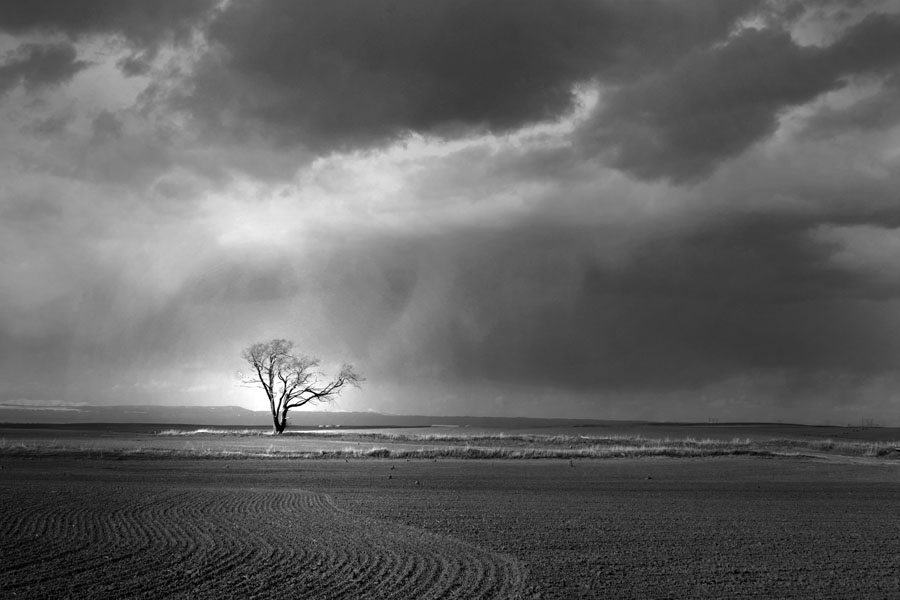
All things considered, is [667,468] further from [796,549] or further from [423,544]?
[423,544]

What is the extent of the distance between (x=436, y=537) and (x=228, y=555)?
4.79 metres

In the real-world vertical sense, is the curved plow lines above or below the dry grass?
above

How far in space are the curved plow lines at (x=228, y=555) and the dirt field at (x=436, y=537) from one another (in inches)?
1.9

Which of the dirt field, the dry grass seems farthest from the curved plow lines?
the dry grass

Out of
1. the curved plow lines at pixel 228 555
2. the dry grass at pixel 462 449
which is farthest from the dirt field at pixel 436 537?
the dry grass at pixel 462 449

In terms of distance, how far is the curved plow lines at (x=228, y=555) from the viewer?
11.8 meters

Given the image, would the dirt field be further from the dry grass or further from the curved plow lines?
the dry grass

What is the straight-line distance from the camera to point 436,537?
16.8 metres

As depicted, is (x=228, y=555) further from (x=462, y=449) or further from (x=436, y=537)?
(x=462, y=449)

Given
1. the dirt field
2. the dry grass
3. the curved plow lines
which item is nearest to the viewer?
the curved plow lines

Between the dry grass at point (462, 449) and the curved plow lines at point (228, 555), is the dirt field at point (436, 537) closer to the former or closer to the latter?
the curved plow lines at point (228, 555)

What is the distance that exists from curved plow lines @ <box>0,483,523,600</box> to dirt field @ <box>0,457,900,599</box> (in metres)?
0.05

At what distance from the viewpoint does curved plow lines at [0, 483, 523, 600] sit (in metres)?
11.8

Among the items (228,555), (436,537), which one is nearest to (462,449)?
(436,537)
